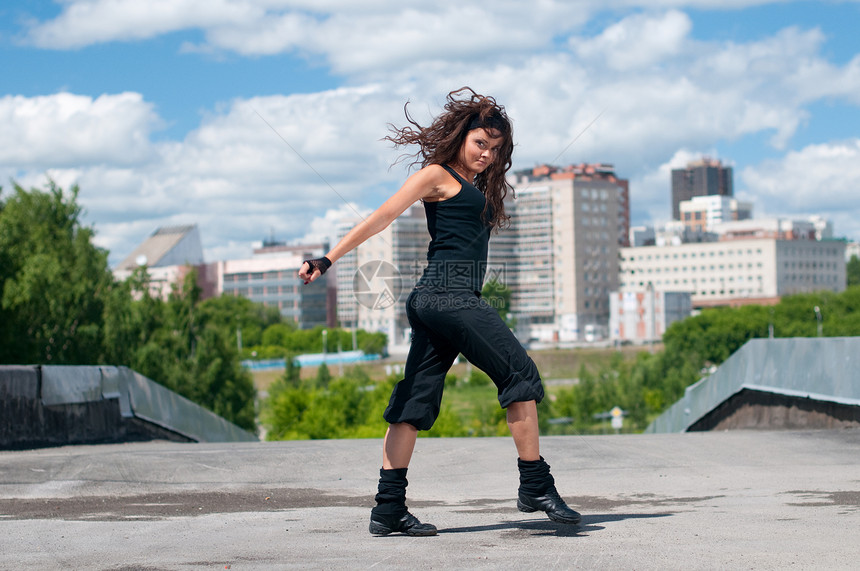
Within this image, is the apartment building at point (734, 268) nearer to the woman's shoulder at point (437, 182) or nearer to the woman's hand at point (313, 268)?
the woman's shoulder at point (437, 182)

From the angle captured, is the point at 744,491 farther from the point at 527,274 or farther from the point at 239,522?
the point at 527,274

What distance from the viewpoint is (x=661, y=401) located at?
8675 cm

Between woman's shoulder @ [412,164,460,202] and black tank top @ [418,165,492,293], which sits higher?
woman's shoulder @ [412,164,460,202]

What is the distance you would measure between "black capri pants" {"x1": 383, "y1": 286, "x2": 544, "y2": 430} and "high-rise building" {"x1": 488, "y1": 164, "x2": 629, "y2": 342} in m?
178

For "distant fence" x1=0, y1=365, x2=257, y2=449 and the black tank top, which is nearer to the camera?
the black tank top

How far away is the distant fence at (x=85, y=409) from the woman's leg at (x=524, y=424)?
228 inches

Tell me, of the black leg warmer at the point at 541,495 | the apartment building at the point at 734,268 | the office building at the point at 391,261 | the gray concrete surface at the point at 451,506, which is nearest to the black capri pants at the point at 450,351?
the black leg warmer at the point at 541,495

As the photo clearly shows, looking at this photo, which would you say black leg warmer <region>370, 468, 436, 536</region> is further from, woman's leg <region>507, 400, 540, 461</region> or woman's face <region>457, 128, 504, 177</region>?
woman's face <region>457, 128, 504, 177</region>

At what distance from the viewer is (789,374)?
10.3 metres

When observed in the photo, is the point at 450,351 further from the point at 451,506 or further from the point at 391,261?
the point at 391,261

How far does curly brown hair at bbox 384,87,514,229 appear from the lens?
4.72 m

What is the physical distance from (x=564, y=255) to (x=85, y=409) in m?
181

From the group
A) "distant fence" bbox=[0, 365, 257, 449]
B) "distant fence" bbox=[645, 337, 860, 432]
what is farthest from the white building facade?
"distant fence" bbox=[0, 365, 257, 449]

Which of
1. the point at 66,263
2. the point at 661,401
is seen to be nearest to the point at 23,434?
the point at 66,263
